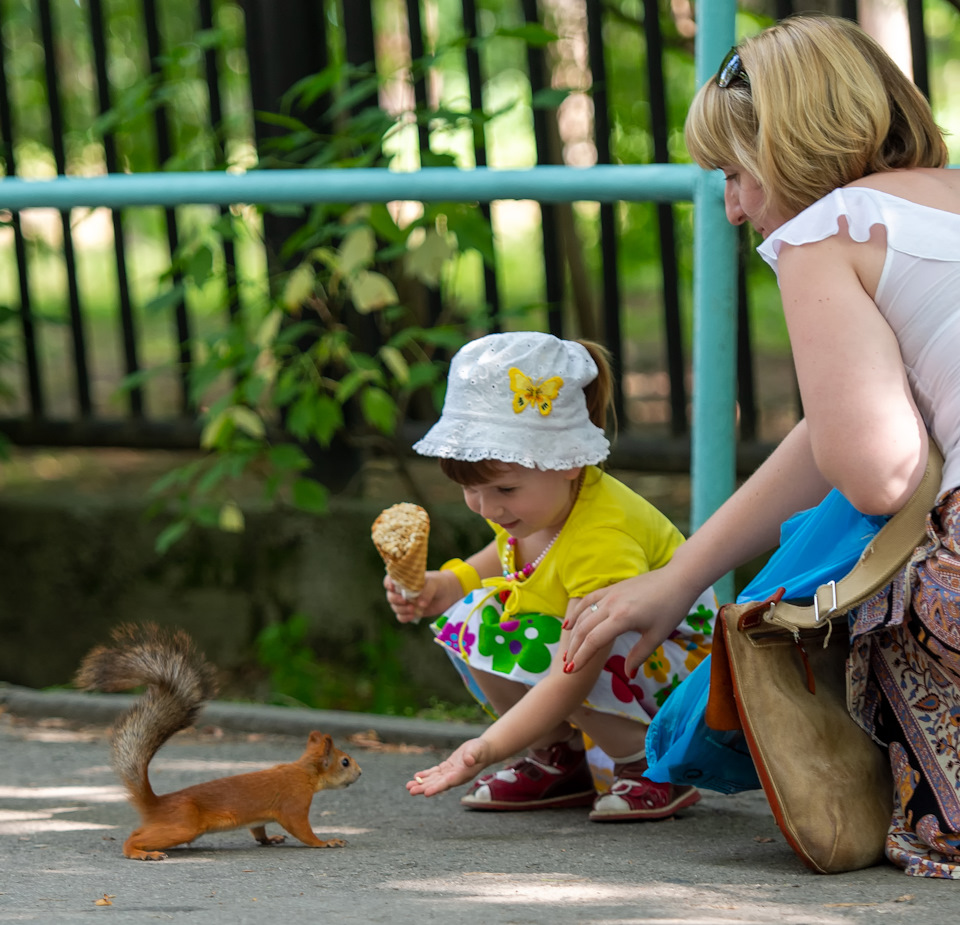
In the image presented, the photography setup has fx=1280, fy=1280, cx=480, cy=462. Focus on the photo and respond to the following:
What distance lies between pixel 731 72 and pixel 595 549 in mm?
768

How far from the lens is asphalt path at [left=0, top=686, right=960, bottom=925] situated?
5.12 feet

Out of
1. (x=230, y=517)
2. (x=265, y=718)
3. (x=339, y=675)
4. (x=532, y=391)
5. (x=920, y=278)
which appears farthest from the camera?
(x=339, y=675)

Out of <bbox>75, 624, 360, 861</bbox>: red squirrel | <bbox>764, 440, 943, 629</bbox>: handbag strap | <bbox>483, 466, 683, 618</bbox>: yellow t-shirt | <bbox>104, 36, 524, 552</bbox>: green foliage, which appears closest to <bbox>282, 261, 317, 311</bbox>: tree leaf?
<bbox>104, 36, 524, 552</bbox>: green foliage

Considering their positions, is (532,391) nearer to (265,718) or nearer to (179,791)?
(179,791)

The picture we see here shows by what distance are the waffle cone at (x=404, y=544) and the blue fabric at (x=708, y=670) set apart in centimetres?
51

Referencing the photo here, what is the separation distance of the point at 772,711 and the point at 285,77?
254 cm

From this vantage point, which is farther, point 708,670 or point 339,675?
point 339,675

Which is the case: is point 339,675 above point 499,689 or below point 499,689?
below

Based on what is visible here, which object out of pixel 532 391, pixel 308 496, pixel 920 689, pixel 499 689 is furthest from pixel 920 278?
pixel 308 496

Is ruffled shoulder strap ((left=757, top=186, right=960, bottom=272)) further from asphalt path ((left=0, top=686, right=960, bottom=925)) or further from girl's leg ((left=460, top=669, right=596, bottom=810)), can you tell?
girl's leg ((left=460, top=669, right=596, bottom=810))

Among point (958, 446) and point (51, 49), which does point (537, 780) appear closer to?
point (958, 446)

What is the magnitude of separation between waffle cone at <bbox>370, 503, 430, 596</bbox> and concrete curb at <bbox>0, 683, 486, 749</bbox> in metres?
0.62

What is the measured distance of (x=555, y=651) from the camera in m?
2.13

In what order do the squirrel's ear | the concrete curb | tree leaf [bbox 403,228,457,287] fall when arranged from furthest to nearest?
tree leaf [bbox 403,228,457,287], the concrete curb, the squirrel's ear
